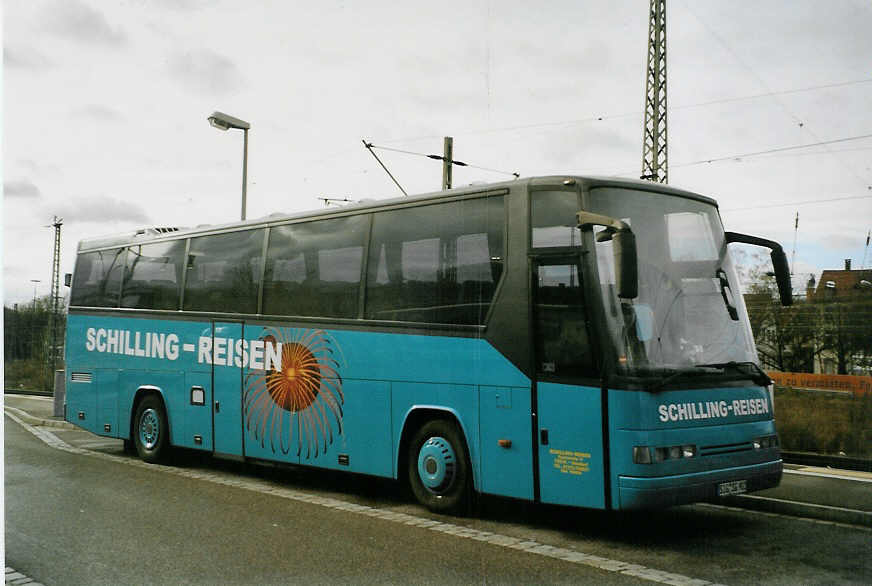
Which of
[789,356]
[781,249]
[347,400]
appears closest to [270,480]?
[347,400]

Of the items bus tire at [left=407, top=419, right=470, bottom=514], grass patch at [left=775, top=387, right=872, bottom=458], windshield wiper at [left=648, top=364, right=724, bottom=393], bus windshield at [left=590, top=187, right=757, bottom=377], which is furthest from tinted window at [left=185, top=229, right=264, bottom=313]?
grass patch at [left=775, top=387, right=872, bottom=458]

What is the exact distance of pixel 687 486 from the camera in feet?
24.9

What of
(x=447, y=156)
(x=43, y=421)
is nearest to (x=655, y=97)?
(x=447, y=156)

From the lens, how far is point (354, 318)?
33.4ft

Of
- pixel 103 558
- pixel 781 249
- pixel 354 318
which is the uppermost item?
pixel 781 249

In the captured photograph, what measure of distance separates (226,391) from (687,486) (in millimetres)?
6849

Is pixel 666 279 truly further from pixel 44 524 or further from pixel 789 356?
pixel 789 356

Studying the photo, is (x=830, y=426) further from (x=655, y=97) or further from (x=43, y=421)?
(x=43, y=421)

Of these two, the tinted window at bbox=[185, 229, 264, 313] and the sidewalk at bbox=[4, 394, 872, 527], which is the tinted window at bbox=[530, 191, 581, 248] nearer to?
the sidewalk at bbox=[4, 394, 872, 527]

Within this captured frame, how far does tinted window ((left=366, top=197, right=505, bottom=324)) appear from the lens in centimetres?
877

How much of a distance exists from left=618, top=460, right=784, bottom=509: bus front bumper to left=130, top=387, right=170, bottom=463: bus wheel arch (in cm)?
818

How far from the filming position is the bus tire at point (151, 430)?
13391 millimetres

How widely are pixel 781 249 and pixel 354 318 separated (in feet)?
15.4

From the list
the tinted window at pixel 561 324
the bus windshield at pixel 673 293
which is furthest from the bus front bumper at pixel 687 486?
the tinted window at pixel 561 324
